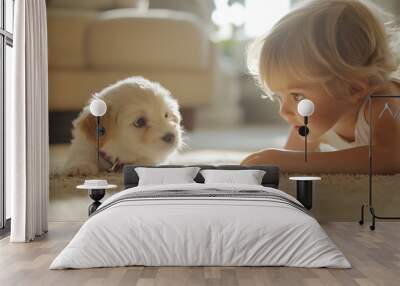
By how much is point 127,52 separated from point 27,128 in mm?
2122

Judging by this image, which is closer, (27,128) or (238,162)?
(27,128)

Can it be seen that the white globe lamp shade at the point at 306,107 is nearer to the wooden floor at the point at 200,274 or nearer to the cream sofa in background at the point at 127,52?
the cream sofa in background at the point at 127,52

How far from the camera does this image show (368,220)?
25.6 ft

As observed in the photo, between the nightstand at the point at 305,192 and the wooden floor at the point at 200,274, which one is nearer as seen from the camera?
the wooden floor at the point at 200,274

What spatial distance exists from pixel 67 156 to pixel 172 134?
1.33 m

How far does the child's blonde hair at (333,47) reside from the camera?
761cm

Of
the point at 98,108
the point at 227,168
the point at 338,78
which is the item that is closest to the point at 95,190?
the point at 98,108

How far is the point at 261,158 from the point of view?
25.9ft

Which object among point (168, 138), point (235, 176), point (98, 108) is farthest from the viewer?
point (168, 138)

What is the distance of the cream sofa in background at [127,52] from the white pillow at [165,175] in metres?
0.91

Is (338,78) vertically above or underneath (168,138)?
above

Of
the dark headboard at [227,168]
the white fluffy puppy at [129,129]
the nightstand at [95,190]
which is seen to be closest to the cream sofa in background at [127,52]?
the white fluffy puppy at [129,129]

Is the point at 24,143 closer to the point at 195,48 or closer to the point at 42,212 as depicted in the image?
the point at 42,212

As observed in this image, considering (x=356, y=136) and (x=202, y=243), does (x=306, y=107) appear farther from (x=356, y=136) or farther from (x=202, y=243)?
(x=202, y=243)
